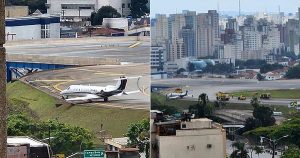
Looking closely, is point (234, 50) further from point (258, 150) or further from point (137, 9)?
point (137, 9)

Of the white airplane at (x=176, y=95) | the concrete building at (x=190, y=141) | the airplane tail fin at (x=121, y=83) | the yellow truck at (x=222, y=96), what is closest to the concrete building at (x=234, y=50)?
the yellow truck at (x=222, y=96)

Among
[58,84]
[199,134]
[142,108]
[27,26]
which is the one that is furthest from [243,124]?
[27,26]

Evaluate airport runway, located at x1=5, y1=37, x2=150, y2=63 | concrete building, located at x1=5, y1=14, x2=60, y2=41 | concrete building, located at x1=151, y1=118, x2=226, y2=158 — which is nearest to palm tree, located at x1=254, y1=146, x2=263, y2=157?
concrete building, located at x1=151, y1=118, x2=226, y2=158

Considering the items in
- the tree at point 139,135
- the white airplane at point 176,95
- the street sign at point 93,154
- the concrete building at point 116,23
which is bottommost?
the tree at point 139,135

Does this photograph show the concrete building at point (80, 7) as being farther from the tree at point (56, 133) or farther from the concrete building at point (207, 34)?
the concrete building at point (207, 34)

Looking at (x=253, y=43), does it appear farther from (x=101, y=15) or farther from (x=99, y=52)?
(x=101, y=15)

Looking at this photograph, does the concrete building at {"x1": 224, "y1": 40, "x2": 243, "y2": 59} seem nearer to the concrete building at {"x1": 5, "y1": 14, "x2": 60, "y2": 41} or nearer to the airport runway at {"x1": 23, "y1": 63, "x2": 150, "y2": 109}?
the airport runway at {"x1": 23, "y1": 63, "x2": 150, "y2": 109}

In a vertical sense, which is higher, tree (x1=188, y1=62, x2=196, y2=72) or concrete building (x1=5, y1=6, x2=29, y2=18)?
concrete building (x1=5, y1=6, x2=29, y2=18)
